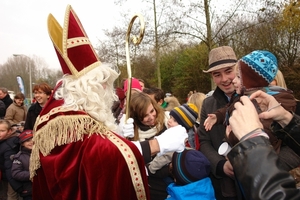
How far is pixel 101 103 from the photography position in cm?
184

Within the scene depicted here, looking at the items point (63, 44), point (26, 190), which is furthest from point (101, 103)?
point (26, 190)

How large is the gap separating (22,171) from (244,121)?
325 centimetres

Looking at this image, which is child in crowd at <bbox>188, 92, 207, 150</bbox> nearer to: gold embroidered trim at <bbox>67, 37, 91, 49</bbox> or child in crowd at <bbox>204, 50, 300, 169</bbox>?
child in crowd at <bbox>204, 50, 300, 169</bbox>

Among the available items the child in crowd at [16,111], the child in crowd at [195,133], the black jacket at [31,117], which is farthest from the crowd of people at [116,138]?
the child in crowd at [16,111]

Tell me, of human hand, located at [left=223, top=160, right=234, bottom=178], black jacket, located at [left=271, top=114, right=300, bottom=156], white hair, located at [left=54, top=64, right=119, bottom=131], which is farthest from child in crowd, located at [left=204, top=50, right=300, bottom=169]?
white hair, located at [left=54, top=64, right=119, bottom=131]

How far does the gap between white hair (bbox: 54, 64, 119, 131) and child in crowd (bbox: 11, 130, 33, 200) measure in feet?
6.86

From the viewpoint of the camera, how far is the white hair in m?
1.77

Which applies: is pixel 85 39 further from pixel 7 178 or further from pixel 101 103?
pixel 7 178

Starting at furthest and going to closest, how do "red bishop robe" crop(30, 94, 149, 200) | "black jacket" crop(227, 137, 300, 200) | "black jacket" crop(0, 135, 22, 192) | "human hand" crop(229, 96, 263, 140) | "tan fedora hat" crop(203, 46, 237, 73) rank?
"black jacket" crop(0, 135, 22, 192), "tan fedora hat" crop(203, 46, 237, 73), "red bishop robe" crop(30, 94, 149, 200), "human hand" crop(229, 96, 263, 140), "black jacket" crop(227, 137, 300, 200)

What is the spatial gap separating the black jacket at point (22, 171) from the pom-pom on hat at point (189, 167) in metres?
2.18

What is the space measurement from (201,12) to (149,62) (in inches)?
495

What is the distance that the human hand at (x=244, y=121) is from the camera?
1054 mm

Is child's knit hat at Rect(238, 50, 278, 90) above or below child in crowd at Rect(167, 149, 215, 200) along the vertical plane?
above

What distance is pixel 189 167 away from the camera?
219 centimetres
